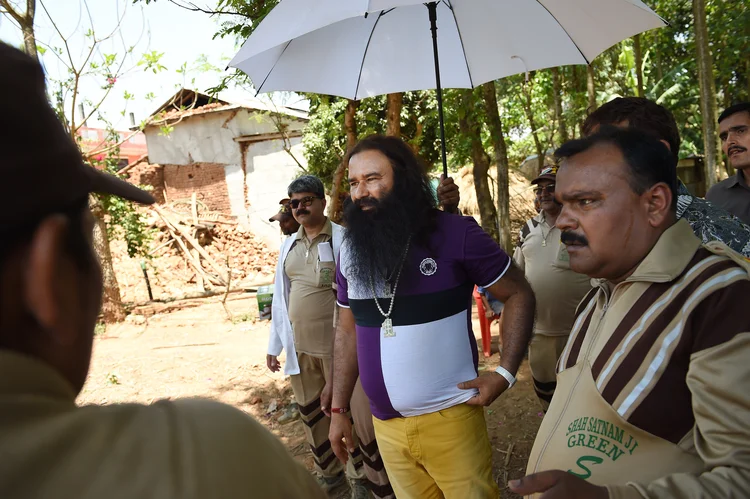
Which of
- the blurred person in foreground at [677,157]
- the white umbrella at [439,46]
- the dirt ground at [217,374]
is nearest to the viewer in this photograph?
the blurred person in foreground at [677,157]

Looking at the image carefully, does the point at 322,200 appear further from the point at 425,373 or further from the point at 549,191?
the point at 425,373

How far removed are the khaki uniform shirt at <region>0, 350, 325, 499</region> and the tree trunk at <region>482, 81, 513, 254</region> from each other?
22.6ft

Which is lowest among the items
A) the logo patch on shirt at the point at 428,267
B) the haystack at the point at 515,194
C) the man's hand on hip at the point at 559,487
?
the man's hand on hip at the point at 559,487

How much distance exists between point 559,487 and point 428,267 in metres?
1.18

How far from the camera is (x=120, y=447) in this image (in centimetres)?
58

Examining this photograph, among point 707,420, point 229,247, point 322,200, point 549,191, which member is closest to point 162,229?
point 229,247

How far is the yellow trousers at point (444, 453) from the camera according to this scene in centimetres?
220

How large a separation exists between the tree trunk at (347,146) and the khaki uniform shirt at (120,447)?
596cm

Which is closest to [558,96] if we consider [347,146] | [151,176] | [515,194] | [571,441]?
[515,194]

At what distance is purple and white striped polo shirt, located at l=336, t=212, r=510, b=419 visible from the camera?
221cm

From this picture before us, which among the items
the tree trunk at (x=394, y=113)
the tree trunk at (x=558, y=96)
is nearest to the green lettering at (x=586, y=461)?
the tree trunk at (x=394, y=113)

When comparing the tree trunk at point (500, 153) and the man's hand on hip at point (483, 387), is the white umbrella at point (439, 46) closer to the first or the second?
the man's hand on hip at point (483, 387)

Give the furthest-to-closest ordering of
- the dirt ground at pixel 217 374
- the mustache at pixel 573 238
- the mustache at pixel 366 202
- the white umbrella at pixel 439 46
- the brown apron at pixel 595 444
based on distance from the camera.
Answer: the dirt ground at pixel 217 374 → the white umbrella at pixel 439 46 → the mustache at pixel 366 202 → the mustache at pixel 573 238 → the brown apron at pixel 595 444

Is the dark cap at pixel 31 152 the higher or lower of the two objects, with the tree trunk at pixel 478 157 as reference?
lower
